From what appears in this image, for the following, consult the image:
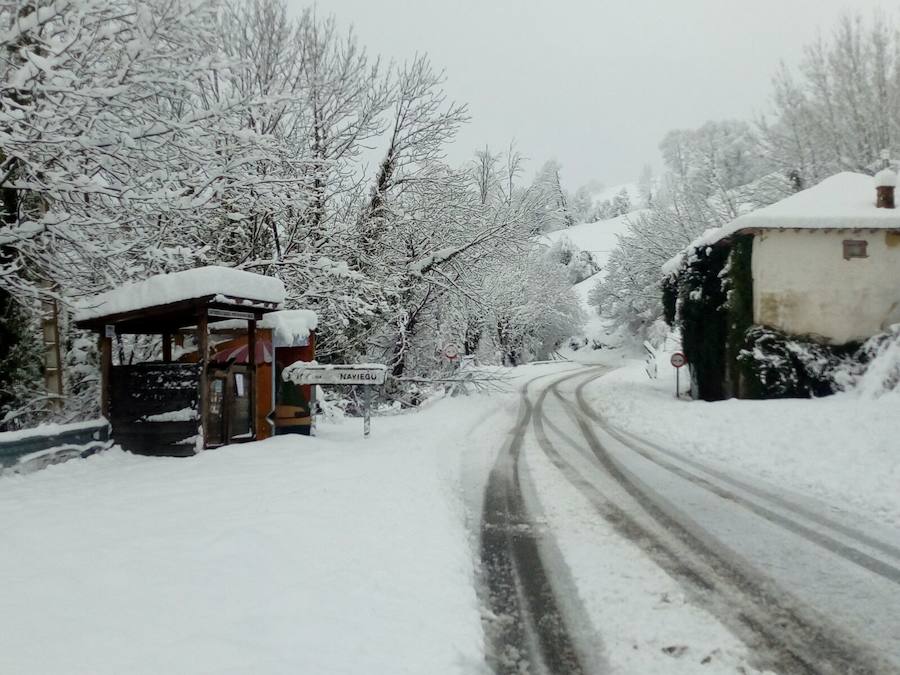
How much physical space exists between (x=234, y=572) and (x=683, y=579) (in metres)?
3.42

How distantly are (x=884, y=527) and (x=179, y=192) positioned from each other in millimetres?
8985

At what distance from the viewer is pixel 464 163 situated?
19.7 m

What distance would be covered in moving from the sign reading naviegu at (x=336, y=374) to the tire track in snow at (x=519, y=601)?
12.6 ft

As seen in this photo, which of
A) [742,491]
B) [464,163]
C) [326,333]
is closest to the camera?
[742,491]

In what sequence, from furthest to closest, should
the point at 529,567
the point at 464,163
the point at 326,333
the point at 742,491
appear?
the point at 464,163 < the point at 326,333 < the point at 742,491 < the point at 529,567

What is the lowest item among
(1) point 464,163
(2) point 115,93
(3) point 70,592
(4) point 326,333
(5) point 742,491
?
(5) point 742,491

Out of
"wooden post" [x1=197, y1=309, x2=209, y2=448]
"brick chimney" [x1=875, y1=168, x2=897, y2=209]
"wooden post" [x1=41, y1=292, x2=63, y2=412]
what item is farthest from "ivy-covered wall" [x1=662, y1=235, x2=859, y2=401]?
"wooden post" [x1=41, y1=292, x2=63, y2=412]

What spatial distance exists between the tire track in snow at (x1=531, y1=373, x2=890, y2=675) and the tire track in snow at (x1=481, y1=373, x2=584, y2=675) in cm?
103

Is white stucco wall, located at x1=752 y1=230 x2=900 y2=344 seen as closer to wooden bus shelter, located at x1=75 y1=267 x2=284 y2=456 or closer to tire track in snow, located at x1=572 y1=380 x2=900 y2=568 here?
tire track in snow, located at x1=572 y1=380 x2=900 y2=568

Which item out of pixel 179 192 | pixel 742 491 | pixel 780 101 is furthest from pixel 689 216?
pixel 179 192

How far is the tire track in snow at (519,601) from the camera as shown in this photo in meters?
3.36

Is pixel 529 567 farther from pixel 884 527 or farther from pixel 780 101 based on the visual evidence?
pixel 780 101

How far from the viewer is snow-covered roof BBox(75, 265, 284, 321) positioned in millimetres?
7973

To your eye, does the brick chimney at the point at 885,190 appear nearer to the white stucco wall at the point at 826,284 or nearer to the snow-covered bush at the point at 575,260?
the white stucco wall at the point at 826,284
